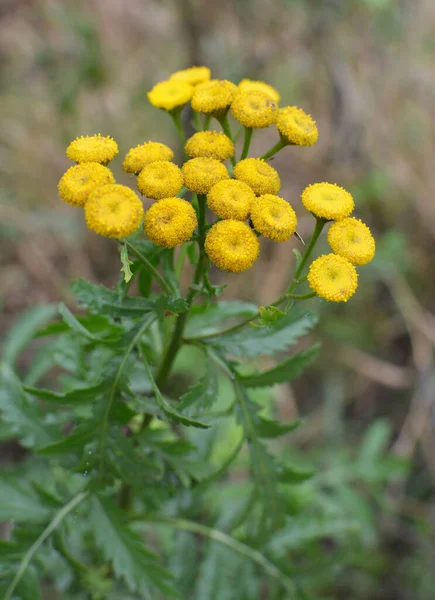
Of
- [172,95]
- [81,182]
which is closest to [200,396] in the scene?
[81,182]

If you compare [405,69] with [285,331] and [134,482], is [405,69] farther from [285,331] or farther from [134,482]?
[134,482]

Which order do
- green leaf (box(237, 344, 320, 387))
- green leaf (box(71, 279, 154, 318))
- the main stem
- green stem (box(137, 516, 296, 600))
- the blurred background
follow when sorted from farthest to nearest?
the blurred background → green stem (box(137, 516, 296, 600)) → green leaf (box(237, 344, 320, 387)) → green leaf (box(71, 279, 154, 318)) → the main stem

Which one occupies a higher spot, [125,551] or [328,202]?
[328,202]

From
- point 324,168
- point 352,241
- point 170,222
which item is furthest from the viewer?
point 324,168

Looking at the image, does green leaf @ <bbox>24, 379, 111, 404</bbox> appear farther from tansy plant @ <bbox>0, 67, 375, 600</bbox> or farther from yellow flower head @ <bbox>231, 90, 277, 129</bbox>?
yellow flower head @ <bbox>231, 90, 277, 129</bbox>

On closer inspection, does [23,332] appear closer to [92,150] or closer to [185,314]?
[185,314]

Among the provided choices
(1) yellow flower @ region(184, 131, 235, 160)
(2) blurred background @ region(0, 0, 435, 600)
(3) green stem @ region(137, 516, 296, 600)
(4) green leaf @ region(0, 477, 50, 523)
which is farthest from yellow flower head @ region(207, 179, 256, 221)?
(2) blurred background @ region(0, 0, 435, 600)

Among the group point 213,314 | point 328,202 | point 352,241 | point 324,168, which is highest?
point 324,168
